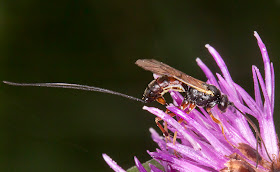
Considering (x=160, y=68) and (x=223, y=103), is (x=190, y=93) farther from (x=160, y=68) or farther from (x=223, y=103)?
(x=160, y=68)

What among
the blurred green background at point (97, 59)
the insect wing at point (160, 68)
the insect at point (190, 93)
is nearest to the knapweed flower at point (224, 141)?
the insect at point (190, 93)

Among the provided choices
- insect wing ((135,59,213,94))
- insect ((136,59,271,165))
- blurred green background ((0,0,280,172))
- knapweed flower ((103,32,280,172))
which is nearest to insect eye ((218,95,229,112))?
insect ((136,59,271,165))

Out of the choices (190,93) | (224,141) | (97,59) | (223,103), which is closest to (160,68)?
(190,93)

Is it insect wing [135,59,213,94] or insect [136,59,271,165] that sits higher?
insect wing [135,59,213,94]

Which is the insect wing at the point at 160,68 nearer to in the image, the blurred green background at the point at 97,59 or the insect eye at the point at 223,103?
the insect eye at the point at 223,103

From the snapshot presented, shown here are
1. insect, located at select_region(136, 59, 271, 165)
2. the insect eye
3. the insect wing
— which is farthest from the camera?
the insect eye

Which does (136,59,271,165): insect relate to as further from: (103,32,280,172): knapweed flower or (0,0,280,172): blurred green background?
(0,0,280,172): blurred green background
